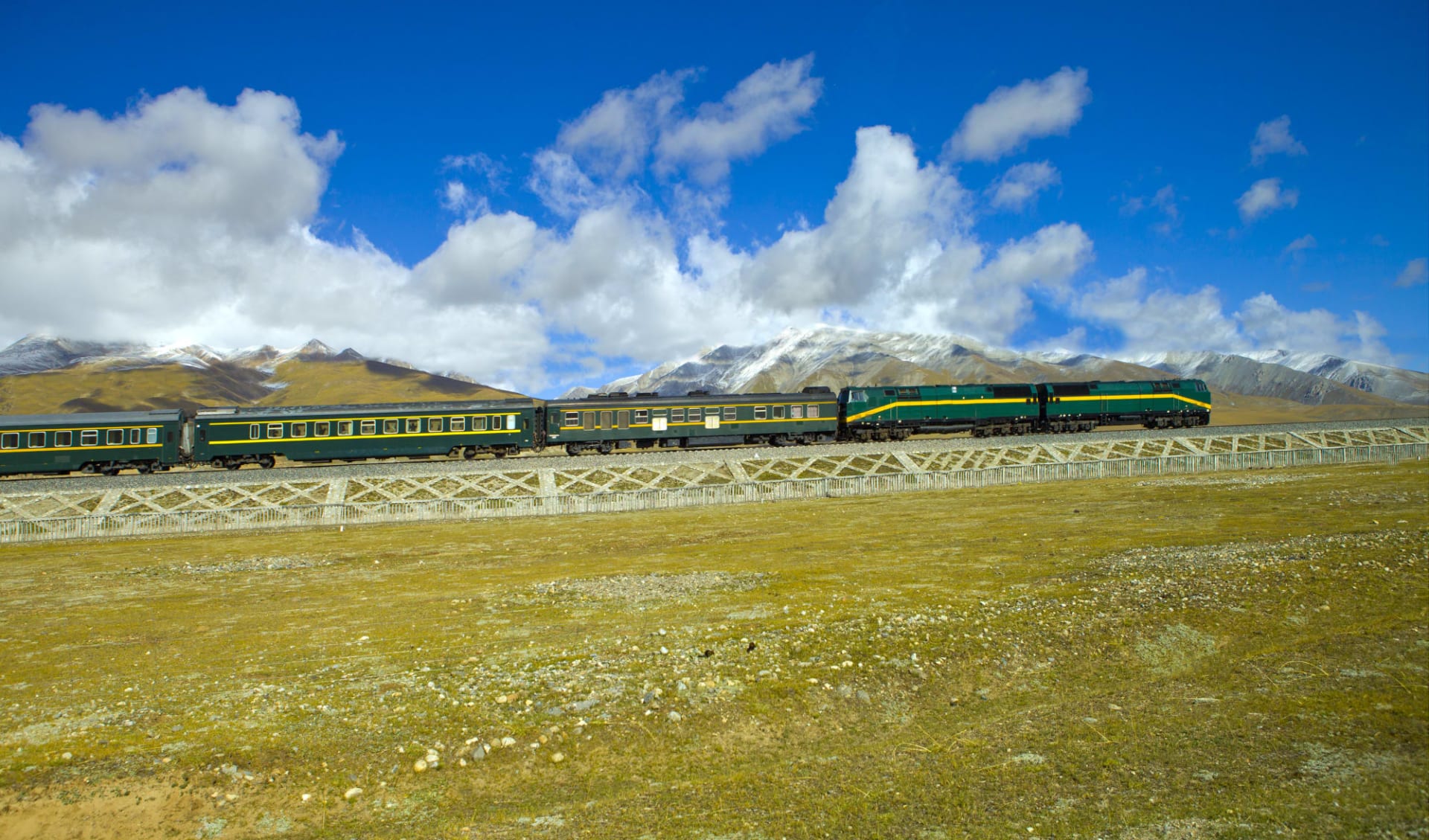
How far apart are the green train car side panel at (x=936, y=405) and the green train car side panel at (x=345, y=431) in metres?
25.5

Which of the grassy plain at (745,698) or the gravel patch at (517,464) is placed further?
the gravel patch at (517,464)

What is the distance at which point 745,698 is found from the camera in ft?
33.7

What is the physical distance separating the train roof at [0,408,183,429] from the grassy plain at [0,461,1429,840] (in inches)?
1195

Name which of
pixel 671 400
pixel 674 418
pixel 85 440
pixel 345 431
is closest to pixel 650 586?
pixel 674 418

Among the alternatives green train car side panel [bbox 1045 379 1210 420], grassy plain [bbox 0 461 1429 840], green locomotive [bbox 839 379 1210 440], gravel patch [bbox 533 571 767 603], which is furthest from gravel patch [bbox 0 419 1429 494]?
gravel patch [bbox 533 571 767 603]

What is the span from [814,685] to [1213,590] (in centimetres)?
908

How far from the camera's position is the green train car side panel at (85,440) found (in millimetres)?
42594

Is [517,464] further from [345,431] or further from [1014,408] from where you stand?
[1014,408]

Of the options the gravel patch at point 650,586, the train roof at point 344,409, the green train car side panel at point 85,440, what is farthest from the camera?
the train roof at point 344,409

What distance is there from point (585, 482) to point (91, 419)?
33259mm

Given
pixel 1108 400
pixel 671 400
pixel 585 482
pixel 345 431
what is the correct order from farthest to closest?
pixel 1108 400 < pixel 671 400 < pixel 345 431 < pixel 585 482

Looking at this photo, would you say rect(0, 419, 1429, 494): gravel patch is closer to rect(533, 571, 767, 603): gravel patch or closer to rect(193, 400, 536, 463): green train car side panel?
rect(193, 400, 536, 463): green train car side panel

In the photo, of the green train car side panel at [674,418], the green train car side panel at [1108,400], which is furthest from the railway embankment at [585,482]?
the green train car side panel at [1108,400]

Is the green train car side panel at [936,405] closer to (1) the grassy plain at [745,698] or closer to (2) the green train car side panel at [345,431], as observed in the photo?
(2) the green train car side panel at [345,431]
